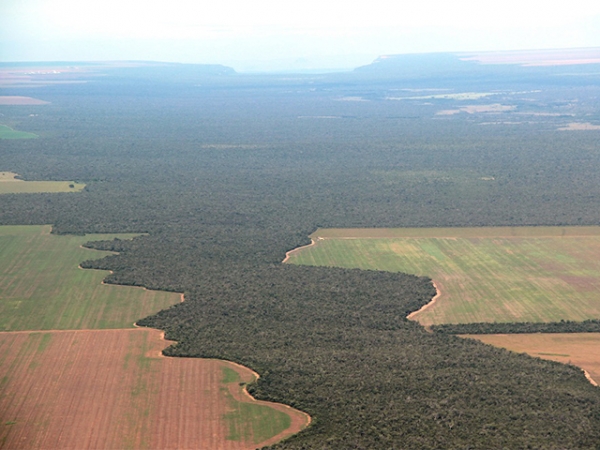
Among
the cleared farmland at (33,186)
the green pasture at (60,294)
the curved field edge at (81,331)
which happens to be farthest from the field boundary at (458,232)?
the cleared farmland at (33,186)

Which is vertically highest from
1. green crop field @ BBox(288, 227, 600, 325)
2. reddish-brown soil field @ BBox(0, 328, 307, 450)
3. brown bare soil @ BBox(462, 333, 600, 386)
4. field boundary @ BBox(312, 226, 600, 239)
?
reddish-brown soil field @ BBox(0, 328, 307, 450)

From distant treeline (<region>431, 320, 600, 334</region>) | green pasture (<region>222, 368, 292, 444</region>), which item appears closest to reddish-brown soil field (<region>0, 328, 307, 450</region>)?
green pasture (<region>222, 368, 292, 444</region>)

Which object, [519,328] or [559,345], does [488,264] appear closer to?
[519,328]

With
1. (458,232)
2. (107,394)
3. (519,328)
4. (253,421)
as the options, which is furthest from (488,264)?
(107,394)

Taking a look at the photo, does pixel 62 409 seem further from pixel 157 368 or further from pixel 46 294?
pixel 46 294

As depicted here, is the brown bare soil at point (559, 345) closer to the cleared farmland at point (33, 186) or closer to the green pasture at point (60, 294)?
the green pasture at point (60, 294)

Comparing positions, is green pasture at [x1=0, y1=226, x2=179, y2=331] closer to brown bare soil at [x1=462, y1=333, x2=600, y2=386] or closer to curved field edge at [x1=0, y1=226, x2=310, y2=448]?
curved field edge at [x1=0, y1=226, x2=310, y2=448]
